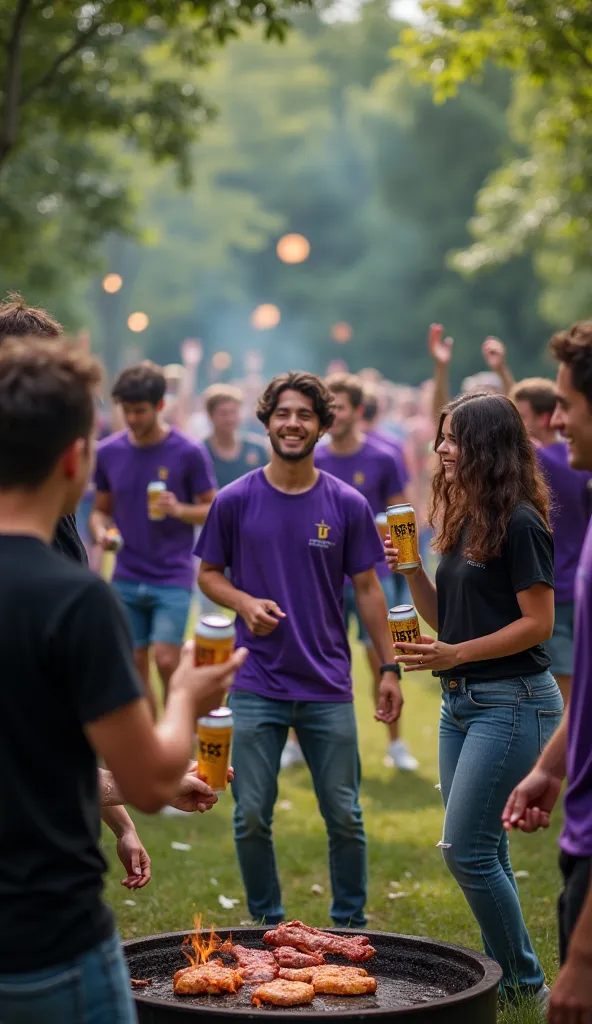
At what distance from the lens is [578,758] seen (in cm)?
326

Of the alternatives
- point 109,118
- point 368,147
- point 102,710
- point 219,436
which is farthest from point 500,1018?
point 368,147

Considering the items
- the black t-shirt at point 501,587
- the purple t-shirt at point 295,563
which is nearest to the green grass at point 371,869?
the black t-shirt at point 501,587

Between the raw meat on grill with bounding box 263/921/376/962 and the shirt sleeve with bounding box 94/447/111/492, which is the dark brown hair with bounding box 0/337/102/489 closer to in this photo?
the raw meat on grill with bounding box 263/921/376/962

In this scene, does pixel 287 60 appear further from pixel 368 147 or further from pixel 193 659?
pixel 193 659

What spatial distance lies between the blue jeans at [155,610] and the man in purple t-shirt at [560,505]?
245cm

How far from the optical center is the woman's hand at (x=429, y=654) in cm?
497

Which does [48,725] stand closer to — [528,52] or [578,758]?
[578,758]

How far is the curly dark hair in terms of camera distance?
21.5ft

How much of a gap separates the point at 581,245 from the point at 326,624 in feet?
58.6

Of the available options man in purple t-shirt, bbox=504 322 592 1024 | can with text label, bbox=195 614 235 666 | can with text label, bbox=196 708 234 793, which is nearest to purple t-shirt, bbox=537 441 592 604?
can with text label, bbox=196 708 234 793

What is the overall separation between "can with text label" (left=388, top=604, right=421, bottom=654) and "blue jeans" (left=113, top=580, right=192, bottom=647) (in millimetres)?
4167

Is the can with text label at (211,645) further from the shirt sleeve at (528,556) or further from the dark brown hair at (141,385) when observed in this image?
the dark brown hair at (141,385)

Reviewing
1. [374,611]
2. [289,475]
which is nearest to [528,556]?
[374,611]

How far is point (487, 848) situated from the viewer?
510cm
